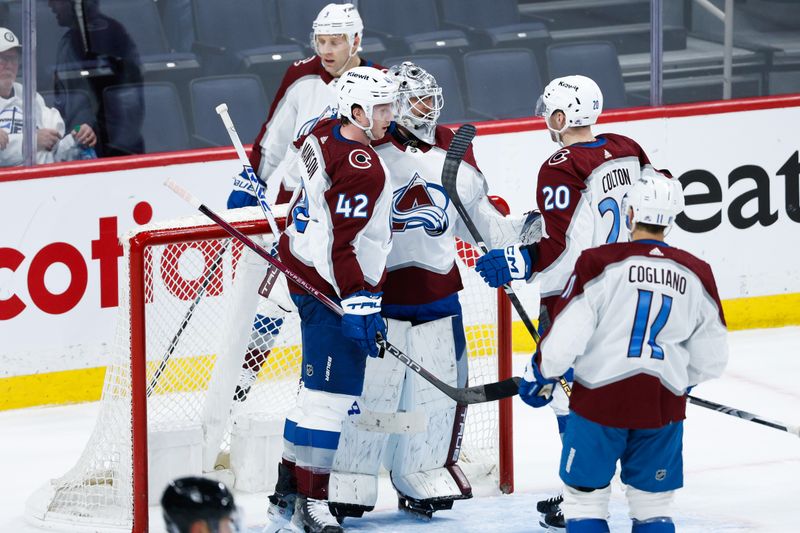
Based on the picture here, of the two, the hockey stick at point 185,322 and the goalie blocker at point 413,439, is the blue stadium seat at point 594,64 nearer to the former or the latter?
the hockey stick at point 185,322

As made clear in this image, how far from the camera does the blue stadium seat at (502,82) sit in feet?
20.9

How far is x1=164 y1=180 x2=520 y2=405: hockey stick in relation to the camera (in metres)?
4.14

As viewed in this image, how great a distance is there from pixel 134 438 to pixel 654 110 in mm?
A: 2889

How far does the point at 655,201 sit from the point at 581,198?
0.55 metres

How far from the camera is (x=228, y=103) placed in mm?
6051

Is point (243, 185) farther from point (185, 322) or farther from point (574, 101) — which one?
point (574, 101)

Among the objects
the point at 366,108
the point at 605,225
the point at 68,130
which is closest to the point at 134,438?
the point at 366,108

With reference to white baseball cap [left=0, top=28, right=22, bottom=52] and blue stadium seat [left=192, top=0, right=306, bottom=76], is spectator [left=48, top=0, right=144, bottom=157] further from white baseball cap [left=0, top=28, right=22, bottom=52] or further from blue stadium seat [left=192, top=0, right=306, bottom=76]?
blue stadium seat [left=192, top=0, right=306, bottom=76]

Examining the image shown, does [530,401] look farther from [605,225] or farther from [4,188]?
[4,188]

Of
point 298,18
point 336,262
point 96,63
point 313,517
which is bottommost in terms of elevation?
point 313,517

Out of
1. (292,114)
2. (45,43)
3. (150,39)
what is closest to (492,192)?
(292,114)

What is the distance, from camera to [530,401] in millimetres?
3787

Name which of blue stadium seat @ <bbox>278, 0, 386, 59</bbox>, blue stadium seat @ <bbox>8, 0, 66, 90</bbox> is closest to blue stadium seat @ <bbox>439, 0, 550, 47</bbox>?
blue stadium seat @ <bbox>278, 0, 386, 59</bbox>

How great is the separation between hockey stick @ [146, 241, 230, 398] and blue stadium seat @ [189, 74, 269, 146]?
1159 mm
